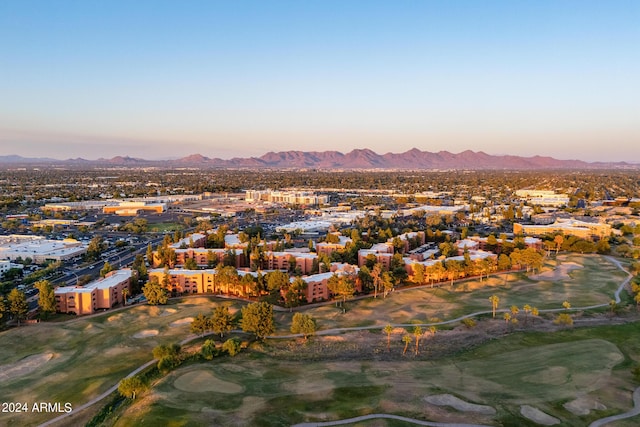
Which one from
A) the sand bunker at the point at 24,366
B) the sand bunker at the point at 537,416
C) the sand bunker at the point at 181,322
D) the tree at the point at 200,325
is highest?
the tree at the point at 200,325

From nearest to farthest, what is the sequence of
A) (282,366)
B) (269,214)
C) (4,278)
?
(282,366), (4,278), (269,214)

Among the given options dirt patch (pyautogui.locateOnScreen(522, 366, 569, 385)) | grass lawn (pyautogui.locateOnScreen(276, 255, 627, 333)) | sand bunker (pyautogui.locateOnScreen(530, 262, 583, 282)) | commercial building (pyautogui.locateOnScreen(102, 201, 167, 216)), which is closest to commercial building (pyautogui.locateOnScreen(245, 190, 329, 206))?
commercial building (pyautogui.locateOnScreen(102, 201, 167, 216))

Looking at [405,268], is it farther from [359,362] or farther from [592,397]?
[592,397]

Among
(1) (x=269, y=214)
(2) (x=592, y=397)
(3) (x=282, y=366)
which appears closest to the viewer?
(2) (x=592, y=397)

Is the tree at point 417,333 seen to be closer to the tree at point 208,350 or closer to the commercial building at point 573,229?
the tree at point 208,350

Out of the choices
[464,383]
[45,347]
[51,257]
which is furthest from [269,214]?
[464,383]

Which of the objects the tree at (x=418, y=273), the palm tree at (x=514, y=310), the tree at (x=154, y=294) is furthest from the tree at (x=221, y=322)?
the tree at (x=418, y=273)

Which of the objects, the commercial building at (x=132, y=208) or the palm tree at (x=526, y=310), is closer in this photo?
the palm tree at (x=526, y=310)
